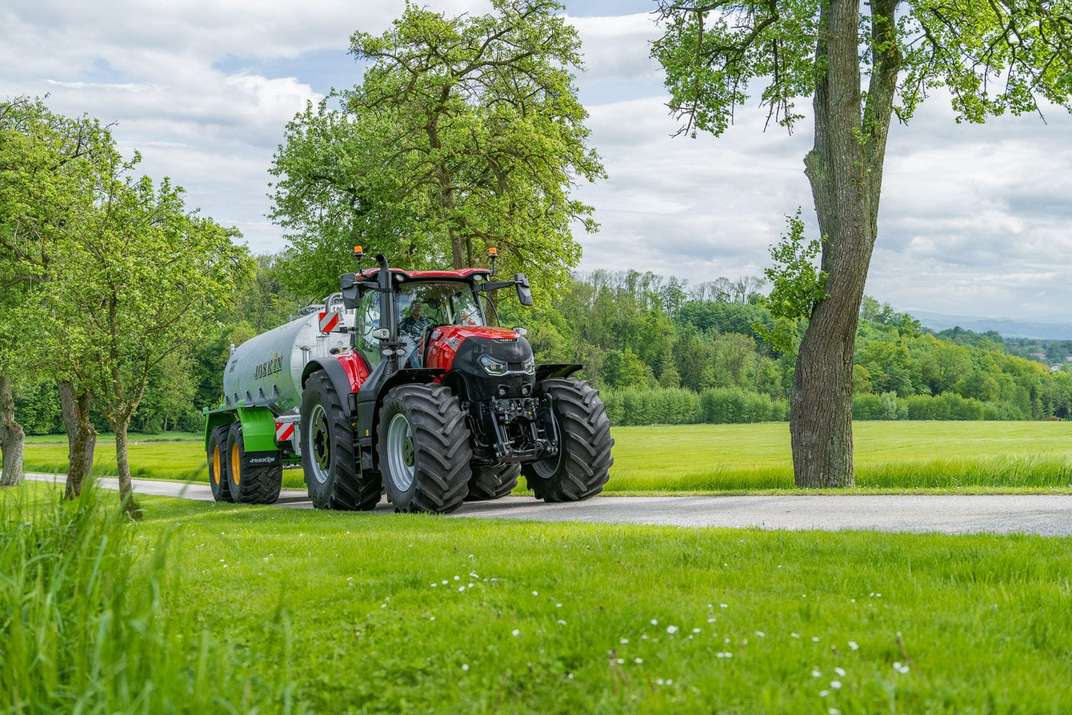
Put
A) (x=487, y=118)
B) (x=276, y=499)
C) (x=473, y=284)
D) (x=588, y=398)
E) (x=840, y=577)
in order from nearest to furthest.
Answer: (x=840, y=577) < (x=588, y=398) < (x=473, y=284) < (x=276, y=499) < (x=487, y=118)

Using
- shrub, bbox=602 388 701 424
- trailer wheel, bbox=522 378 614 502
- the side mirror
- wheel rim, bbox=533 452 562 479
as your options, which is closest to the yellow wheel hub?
wheel rim, bbox=533 452 562 479

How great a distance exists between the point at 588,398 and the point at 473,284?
91.1 inches

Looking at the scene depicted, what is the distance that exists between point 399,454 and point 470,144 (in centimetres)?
1489

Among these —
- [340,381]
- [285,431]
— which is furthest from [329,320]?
[340,381]

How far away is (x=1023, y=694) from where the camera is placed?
12.1 ft

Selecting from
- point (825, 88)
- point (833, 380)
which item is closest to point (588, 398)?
point (833, 380)

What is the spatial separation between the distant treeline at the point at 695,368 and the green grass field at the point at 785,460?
5816mm

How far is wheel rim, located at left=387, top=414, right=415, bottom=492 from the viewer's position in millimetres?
12258

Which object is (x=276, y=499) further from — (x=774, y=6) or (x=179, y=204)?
(x=774, y=6)

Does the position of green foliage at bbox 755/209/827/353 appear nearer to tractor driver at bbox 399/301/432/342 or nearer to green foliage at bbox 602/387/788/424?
tractor driver at bbox 399/301/432/342

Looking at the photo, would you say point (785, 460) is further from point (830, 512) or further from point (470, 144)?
point (830, 512)

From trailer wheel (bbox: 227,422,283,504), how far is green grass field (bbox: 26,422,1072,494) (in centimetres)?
299

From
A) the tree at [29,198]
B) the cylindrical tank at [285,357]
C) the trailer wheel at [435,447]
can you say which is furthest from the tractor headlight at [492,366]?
the tree at [29,198]

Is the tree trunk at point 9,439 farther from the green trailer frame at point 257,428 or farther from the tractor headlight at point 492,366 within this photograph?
the tractor headlight at point 492,366
